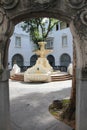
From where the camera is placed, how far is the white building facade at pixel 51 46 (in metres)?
35.6

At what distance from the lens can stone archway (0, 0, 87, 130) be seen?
15.6ft

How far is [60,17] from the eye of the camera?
Answer: 5062mm

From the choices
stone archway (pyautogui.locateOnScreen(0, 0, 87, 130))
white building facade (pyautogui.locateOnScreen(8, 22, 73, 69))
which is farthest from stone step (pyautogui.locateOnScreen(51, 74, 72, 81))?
white building facade (pyautogui.locateOnScreen(8, 22, 73, 69))

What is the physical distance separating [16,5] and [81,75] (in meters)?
2.25

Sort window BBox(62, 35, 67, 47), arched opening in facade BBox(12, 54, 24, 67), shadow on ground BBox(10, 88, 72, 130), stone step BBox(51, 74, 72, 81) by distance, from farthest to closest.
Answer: arched opening in facade BBox(12, 54, 24, 67)
window BBox(62, 35, 67, 47)
stone step BBox(51, 74, 72, 81)
shadow on ground BBox(10, 88, 72, 130)

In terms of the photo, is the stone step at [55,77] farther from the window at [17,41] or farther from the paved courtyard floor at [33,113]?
the window at [17,41]

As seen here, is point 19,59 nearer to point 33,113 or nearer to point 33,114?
point 33,113

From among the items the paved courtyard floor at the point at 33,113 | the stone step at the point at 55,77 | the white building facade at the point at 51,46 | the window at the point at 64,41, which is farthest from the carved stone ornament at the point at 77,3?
the window at the point at 64,41

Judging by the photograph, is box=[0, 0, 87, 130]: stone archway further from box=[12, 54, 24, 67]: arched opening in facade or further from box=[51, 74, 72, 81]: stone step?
box=[12, 54, 24, 67]: arched opening in facade

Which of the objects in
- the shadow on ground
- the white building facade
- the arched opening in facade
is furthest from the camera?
the arched opening in facade

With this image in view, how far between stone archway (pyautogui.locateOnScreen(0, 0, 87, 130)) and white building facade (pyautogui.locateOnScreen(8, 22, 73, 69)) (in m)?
30.4

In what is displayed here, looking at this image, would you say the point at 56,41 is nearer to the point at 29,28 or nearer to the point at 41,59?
the point at 29,28

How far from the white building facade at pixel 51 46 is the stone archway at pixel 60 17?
30.4 m

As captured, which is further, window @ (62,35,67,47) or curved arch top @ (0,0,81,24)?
window @ (62,35,67,47)
